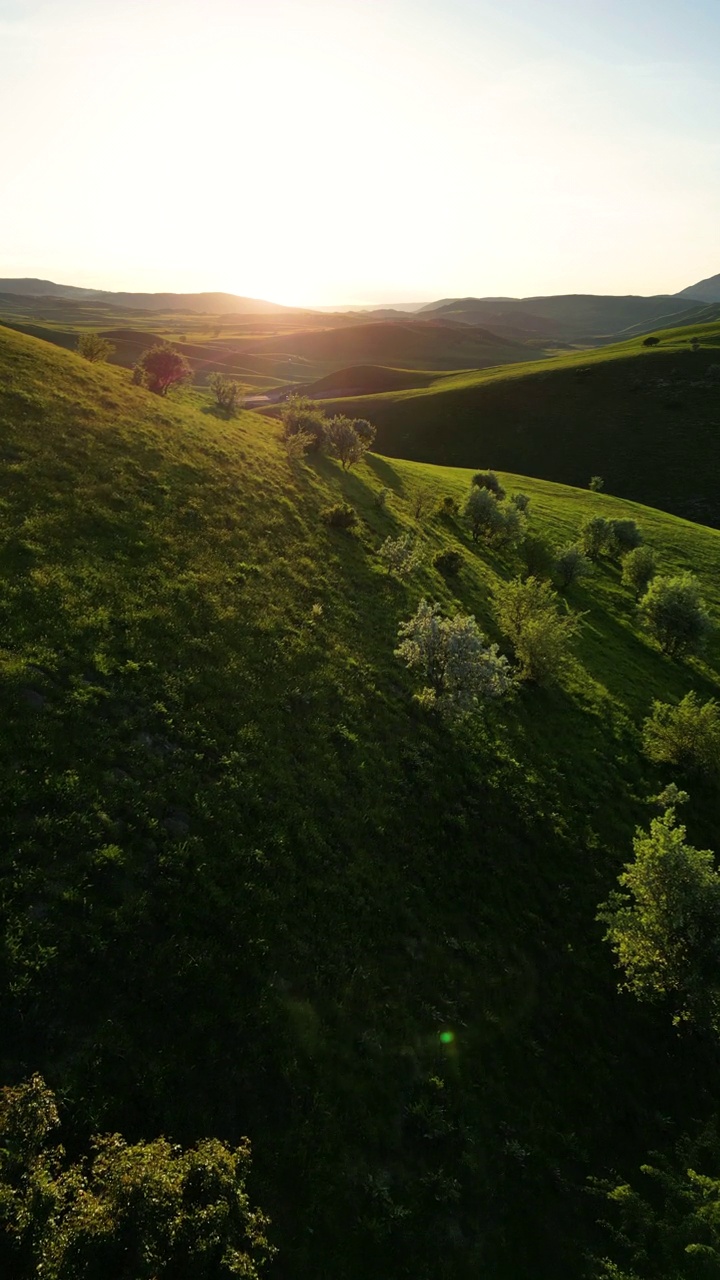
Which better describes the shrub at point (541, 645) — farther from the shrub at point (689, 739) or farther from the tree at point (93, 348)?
the tree at point (93, 348)

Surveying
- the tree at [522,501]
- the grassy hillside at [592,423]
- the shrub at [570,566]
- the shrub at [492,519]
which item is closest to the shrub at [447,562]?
the shrub at [570,566]

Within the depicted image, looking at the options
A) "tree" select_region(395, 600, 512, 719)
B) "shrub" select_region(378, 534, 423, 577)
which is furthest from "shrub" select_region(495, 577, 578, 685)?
"shrub" select_region(378, 534, 423, 577)

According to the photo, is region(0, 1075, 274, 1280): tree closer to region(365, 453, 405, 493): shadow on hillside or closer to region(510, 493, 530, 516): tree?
region(365, 453, 405, 493): shadow on hillside

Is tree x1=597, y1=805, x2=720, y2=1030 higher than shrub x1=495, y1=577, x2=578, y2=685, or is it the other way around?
shrub x1=495, y1=577, x2=578, y2=685

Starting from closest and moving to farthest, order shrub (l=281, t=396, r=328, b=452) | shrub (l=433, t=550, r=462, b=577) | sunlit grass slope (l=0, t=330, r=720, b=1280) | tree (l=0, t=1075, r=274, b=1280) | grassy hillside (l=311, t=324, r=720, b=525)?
tree (l=0, t=1075, r=274, b=1280)
sunlit grass slope (l=0, t=330, r=720, b=1280)
shrub (l=433, t=550, r=462, b=577)
shrub (l=281, t=396, r=328, b=452)
grassy hillside (l=311, t=324, r=720, b=525)

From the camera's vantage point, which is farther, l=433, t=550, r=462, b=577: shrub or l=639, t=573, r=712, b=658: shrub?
l=433, t=550, r=462, b=577: shrub

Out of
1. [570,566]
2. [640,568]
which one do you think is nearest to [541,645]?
[570,566]
